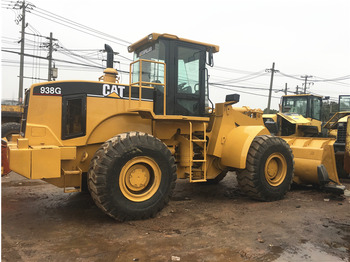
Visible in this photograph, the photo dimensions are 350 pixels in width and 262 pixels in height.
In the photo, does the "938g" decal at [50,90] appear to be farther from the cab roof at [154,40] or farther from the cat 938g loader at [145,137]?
the cab roof at [154,40]

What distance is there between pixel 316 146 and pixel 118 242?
5247mm

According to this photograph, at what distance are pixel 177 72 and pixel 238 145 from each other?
73.5 inches

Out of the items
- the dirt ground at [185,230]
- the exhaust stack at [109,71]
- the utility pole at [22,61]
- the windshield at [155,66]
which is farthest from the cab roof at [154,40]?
the utility pole at [22,61]

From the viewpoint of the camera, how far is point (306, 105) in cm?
1427

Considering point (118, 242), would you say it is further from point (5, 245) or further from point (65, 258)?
point (5, 245)

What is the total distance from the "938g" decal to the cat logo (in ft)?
2.32

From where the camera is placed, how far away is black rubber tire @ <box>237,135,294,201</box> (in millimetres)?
5777

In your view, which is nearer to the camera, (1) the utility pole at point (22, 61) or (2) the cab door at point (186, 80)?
(2) the cab door at point (186, 80)

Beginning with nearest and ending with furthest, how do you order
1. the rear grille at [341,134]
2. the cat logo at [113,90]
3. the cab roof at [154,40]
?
the cat logo at [113,90], the cab roof at [154,40], the rear grille at [341,134]

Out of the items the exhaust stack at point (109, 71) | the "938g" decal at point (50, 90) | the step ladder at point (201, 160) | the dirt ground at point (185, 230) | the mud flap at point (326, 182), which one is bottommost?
the dirt ground at point (185, 230)

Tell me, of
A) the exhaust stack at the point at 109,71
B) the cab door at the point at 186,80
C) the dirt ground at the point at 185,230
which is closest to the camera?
the dirt ground at the point at 185,230

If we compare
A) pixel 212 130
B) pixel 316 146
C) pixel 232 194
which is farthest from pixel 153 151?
pixel 316 146

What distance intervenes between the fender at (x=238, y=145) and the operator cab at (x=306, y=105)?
8513 mm

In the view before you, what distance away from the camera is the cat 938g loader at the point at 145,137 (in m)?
4.38
